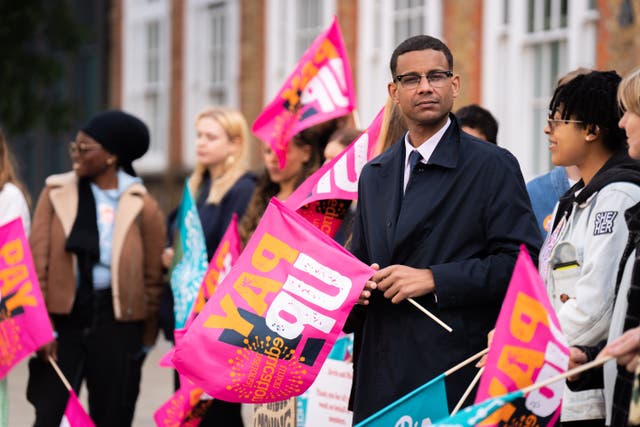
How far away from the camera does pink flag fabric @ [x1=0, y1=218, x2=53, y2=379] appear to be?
638cm

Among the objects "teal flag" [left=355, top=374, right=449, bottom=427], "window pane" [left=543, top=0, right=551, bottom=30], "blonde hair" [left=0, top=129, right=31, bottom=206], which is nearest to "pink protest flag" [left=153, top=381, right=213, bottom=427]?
"blonde hair" [left=0, top=129, right=31, bottom=206]

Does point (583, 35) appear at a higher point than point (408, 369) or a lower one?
higher

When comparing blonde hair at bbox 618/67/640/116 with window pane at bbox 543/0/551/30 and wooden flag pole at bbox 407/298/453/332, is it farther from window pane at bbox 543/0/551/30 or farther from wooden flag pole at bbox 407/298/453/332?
window pane at bbox 543/0/551/30

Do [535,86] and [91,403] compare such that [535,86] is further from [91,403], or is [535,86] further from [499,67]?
[91,403]

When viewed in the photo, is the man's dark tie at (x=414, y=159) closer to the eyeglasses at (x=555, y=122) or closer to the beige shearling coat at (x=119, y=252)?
A: the eyeglasses at (x=555, y=122)

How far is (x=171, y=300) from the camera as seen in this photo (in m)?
7.70

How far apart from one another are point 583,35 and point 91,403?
20.7ft

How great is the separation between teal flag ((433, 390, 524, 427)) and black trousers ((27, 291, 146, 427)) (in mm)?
3488

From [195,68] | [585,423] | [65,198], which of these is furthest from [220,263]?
[195,68]

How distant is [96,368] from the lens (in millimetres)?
7137

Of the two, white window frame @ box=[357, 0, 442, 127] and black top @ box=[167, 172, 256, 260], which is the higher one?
white window frame @ box=[357, 0, 442, 127]

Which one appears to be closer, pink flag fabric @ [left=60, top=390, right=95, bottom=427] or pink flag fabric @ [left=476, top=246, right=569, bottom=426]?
pink flag fabric @ [left=476, top=246, right=569, bottom=426]

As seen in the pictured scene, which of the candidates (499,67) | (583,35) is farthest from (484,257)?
(499,67)

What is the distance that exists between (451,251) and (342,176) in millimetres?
1409
